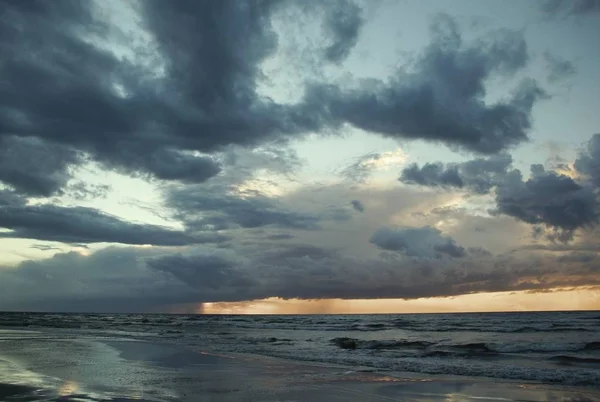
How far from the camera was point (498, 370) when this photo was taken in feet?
71.6

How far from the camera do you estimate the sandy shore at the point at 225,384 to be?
1300 centimetres

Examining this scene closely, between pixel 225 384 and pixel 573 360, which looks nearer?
pixel 225 384

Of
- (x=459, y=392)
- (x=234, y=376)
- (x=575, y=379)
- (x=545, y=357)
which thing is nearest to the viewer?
(x=459, y=392)

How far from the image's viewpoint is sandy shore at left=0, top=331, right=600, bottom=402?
42.7 ft

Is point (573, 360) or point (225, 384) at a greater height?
point (225, 384)

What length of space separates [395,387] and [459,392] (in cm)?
209

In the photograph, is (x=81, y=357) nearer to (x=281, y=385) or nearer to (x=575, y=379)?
(x=281, y=385)

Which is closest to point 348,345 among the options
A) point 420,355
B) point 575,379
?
point 420,355

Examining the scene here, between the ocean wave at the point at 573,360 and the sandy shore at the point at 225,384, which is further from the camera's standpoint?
the ocean wave at the point at 573,360

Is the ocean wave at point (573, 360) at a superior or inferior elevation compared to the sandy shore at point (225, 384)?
inferior

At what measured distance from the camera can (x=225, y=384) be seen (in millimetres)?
15484

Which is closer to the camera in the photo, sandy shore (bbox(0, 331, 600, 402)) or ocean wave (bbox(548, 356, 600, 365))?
sandy shore (bbox(0, 331, 600, 402))

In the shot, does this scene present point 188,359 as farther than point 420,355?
No

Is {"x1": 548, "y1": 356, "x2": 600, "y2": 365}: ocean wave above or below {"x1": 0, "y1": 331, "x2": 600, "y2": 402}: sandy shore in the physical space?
below
